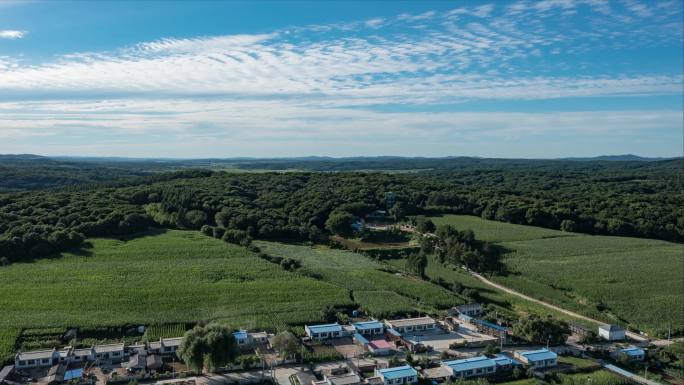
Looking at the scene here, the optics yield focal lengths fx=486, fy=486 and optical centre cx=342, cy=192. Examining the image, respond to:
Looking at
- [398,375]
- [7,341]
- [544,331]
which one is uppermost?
[544,331]

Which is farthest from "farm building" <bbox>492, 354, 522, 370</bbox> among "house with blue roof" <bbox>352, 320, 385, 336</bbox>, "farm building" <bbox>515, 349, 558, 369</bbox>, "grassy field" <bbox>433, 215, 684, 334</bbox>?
"grassy field" <bbox>433, 215, 684, 334</bbox>

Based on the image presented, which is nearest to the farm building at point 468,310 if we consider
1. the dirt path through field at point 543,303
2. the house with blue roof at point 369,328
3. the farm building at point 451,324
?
the farm building at point 451,324

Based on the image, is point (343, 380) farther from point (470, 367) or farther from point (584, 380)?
point (584, 380)

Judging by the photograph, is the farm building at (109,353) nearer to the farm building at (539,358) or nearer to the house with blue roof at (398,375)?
the house with blue roof at (398,375)

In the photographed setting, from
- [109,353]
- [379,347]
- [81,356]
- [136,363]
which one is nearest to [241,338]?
[136,363]

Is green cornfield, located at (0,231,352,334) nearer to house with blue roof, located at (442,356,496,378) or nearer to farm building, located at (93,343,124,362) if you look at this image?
farm building, located at (93,343,124,362)
